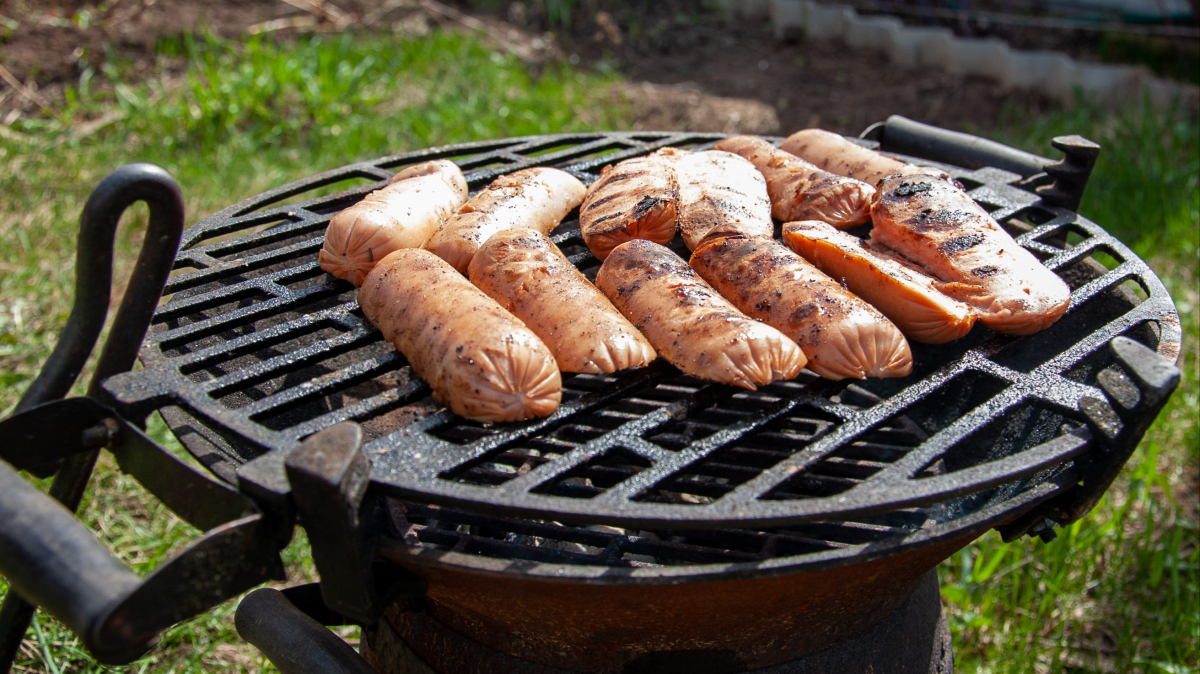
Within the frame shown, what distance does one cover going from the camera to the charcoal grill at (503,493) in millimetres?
1178

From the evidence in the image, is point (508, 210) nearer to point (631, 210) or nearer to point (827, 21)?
point (631, 210)

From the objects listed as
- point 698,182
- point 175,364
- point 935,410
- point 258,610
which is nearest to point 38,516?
point 175,364

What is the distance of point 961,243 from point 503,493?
1197 millimetres

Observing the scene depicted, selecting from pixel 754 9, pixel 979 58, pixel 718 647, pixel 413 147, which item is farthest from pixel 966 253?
pixel 754 9

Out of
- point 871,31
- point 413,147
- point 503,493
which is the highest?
point 871,31

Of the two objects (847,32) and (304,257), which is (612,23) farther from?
(304,257)

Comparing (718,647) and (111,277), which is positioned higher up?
Result: (111,277)

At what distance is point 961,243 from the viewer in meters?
1.84

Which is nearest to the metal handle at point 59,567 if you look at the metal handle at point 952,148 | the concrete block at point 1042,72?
the metal handle at point 952,148

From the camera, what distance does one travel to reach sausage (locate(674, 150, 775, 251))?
1999mm

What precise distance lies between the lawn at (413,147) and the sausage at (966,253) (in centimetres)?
137

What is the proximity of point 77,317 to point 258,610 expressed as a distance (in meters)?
0.67

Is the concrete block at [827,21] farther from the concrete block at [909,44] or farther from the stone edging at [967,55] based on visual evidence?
the concrete block at [909,44]

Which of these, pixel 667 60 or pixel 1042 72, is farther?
pixel 667 60
